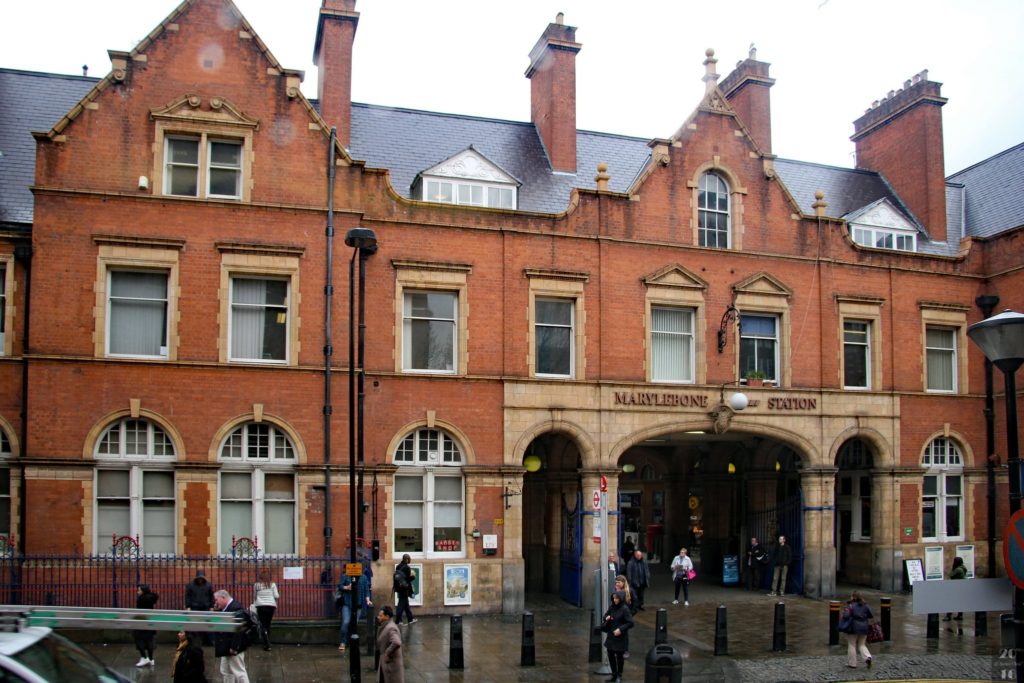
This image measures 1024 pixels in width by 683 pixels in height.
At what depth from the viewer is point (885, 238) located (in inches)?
1236

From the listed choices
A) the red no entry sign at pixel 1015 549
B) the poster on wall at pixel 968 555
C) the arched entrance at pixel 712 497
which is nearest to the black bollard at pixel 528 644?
the arched entrance at pixel 712 497

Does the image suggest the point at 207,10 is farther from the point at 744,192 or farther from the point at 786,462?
the point at 786,462

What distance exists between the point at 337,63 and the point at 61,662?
20434mm

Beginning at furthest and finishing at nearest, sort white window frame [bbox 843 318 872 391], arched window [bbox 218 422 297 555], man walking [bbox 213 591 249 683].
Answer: white window frame [bbox 843 318 872 391], arched window [bbox 218 422 297 555], man walking [bbox 213 591 249 683]

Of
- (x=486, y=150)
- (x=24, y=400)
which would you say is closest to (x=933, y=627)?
(x=486, y=150)

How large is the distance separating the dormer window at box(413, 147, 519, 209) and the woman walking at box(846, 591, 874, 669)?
13.1 m

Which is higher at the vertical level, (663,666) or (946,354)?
(946,354)

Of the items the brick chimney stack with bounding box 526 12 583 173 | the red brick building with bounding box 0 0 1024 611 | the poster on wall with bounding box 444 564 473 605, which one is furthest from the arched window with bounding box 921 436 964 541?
the poster on wall with bounding box 444 564 473 605

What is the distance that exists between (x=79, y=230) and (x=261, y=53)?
598cm

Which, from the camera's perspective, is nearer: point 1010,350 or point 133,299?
point 1010,350

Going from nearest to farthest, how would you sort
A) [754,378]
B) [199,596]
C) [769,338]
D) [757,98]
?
[199,596]
[754,378]
[769,338]
[757,98]

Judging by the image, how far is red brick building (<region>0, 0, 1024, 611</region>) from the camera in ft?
75.0

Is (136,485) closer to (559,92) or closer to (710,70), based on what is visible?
(559,92)

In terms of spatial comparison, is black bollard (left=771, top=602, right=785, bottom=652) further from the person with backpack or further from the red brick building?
the person with backpack
